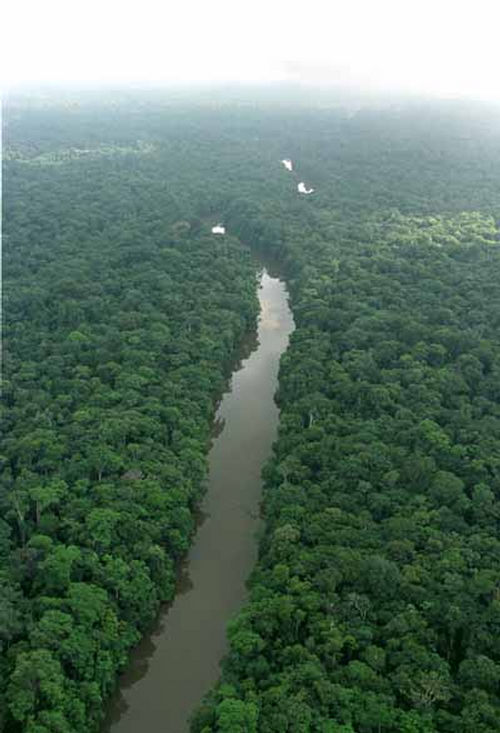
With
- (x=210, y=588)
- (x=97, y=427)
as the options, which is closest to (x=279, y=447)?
(x=210, y=588)

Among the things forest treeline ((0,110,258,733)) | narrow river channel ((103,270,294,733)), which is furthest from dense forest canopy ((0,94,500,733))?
narrow river channel ((103,270,294,733))

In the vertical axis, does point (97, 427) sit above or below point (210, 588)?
above

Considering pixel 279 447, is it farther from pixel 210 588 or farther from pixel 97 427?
pixel 97 427

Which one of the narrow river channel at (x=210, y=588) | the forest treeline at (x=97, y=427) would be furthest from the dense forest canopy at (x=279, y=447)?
the narrow river channel at (x=210, y=588)

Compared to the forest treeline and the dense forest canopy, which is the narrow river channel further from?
the dense forest canopy

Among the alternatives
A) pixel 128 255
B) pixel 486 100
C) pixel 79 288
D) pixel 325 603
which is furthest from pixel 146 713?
pixel 486 100

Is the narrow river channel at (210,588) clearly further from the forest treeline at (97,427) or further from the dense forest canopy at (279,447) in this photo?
the dense forest canopy at (279,447)
